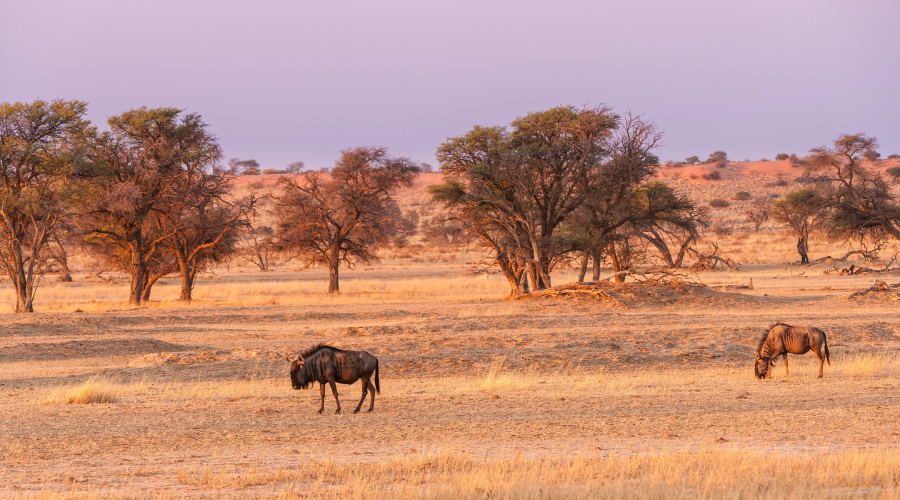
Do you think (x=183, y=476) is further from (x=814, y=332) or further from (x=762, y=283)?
(x=762, y=283)

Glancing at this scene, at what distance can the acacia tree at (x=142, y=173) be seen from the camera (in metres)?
34.6

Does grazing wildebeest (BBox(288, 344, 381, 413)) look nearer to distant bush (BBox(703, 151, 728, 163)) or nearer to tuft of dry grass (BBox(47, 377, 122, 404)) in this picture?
tuft of dry grass (BBox(47, 377, 122, 404))

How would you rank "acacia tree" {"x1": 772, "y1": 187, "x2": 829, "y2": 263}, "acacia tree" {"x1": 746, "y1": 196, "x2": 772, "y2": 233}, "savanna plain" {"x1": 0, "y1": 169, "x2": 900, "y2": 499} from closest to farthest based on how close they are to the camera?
"savanna plain" {"x1": 0, "y1": 169, "x2": 900, "y2": 499} → "acacia tree" {"x1": 772, "y1": 187, "x2": 829, "y2": 263} → "acacia tree" {"x1": 746, "y1": 196, "x2": 772, "y2": 233}

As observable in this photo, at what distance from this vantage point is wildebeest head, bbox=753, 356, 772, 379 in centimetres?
→ 1595

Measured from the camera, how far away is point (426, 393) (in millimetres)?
14789

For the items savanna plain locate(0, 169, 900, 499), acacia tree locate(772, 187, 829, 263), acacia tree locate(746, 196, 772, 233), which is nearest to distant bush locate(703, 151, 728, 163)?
acacia tree locate(746, 196, 772, 233)

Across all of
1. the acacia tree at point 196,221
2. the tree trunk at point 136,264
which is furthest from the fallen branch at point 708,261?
the tree trunk at point 136,264

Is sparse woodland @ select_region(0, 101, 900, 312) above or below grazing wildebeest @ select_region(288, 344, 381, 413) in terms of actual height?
above

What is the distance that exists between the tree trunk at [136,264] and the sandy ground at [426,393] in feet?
21.8

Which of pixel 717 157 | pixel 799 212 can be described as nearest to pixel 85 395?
pixel 799 212

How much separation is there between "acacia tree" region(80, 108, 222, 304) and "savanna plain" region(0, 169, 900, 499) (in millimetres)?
5415

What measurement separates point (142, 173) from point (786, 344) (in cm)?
2847

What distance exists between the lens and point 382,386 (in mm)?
15945

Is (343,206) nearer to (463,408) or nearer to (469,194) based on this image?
(469,194)
